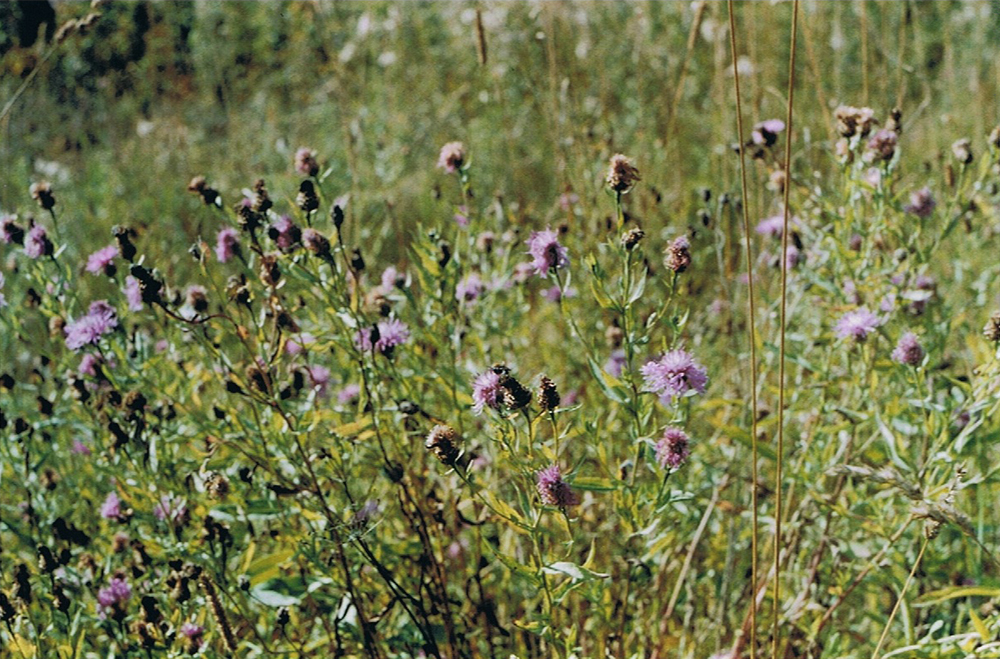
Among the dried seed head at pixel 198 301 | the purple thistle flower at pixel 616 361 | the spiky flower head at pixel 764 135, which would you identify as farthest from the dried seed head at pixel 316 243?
the spiky flower head at pixel 764 135

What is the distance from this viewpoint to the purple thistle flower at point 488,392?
3.51ft

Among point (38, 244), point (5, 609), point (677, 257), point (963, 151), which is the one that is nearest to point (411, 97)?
point (38, 244)

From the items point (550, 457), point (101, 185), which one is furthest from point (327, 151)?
point (550, 457)

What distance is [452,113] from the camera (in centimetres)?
411

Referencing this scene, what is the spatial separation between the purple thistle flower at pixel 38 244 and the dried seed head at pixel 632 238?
849 mm

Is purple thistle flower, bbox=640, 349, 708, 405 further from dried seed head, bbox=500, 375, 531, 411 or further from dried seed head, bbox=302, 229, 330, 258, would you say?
dried seed head, bbox=302, 229, 330, 258

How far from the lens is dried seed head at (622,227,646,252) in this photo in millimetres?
1155

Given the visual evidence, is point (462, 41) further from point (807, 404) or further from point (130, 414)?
point (130, 414)

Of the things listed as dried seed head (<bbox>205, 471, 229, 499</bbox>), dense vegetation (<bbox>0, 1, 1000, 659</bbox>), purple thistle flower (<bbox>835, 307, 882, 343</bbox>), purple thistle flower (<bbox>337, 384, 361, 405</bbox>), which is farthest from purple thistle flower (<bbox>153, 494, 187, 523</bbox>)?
purple thistle flower (<bbox>835, 307, 882, 343</bbox>)

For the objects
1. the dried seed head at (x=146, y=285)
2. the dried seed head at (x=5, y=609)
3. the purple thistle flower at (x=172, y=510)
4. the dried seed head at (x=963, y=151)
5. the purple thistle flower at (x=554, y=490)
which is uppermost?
the dried seed head at (x=146, y=285)

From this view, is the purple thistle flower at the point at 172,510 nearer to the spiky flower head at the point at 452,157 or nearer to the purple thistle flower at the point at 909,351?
the spiky flower head at the point at 452,157

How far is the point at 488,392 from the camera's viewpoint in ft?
3.62

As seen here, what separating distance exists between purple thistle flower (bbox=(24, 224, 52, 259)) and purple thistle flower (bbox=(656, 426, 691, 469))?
3.04 feet

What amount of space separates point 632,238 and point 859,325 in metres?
0.45
